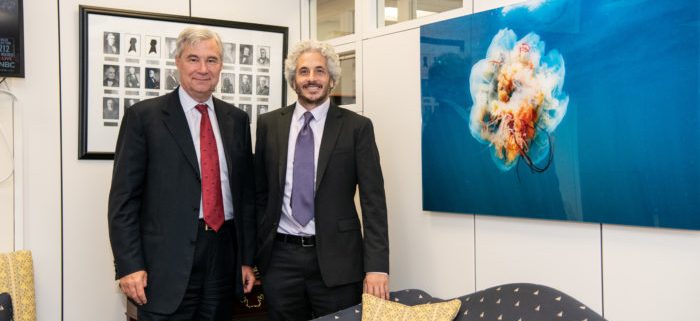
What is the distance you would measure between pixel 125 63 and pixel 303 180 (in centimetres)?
129

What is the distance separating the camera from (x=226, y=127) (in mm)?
2635

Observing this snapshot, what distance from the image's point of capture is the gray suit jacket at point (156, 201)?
2361 millimetres

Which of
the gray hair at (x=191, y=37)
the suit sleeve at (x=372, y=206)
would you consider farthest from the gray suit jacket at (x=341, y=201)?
the gray hair at (x=191, y=37)

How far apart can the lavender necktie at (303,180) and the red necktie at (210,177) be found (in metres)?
0.31

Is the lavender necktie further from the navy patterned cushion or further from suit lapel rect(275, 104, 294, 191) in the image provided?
the navy patterned cushion

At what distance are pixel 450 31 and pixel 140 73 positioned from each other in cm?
163

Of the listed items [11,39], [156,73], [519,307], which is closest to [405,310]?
[519,307]

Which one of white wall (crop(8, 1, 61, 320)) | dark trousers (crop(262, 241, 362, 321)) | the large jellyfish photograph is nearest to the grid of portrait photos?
white wall (crop(8, 1, 61, 320))

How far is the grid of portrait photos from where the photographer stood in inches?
127

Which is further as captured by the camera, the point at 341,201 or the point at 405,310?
the point at 341,201

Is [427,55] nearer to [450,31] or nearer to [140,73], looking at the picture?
[450,31]

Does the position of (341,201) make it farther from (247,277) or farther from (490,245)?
(490,245)

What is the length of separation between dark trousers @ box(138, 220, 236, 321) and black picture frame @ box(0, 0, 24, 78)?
1268 millimetres

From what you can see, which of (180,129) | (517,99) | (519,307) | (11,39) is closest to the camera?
(519,307)
